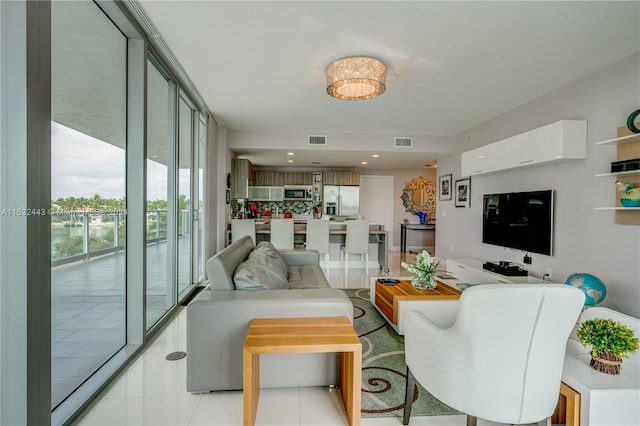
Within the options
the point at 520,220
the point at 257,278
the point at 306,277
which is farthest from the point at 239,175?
the point at 520,220

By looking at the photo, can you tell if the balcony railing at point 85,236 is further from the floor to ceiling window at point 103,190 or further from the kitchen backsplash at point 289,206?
the kitchen backsplash at point 289,206

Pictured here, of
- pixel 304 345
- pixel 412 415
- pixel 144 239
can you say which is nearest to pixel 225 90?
pixel 144 239

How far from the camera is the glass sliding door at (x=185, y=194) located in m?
3.69

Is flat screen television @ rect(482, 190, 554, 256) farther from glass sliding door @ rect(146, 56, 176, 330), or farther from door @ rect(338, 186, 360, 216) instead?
glass sliding door @ rect(146, 56, 176, 330)

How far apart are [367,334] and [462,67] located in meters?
2.72

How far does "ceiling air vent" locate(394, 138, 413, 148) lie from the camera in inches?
226

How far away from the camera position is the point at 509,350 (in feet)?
4.24

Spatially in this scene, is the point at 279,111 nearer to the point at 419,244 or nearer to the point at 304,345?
the point at 304,345

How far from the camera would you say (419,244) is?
8719 mm

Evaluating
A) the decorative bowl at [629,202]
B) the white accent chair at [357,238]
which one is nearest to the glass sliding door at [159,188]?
the white accent chair at [357,238]

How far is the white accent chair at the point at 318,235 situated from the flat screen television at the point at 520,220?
2.52m

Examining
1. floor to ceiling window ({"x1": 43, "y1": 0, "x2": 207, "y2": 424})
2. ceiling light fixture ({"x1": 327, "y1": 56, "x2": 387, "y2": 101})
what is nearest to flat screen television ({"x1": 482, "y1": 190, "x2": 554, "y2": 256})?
ceiling light fixture ({"x1": 327, "y1": 56, "x2": 387, "y2": 101})

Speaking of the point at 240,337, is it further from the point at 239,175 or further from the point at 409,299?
the point at 239,175

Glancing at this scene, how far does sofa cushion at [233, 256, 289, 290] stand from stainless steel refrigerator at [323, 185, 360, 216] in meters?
5.84
